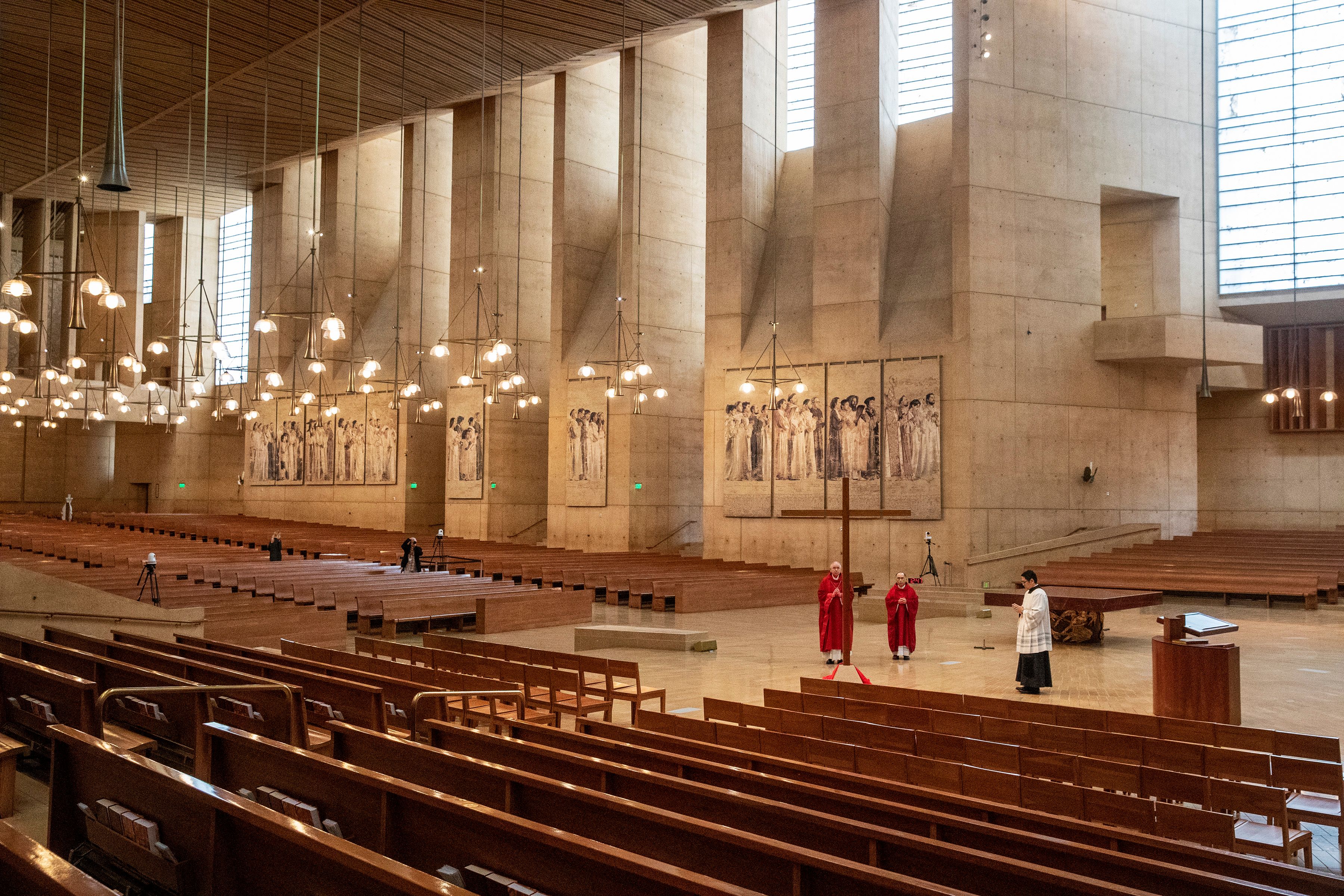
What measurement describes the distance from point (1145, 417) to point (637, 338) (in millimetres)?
11655

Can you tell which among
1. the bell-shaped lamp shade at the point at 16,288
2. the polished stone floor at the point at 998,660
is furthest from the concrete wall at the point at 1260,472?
the bell-shaped lamp shade at the point at 16,288

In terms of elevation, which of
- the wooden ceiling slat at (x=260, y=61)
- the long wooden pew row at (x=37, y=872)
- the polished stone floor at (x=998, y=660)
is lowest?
the polished stone floor at (x=998, y=660)

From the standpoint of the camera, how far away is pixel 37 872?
1.67m

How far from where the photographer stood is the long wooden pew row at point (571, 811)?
2.24 m

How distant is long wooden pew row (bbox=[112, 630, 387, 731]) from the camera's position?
5066 mm

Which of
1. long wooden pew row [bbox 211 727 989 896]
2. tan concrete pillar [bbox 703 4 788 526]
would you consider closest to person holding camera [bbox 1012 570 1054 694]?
long wooden pew row [bbox 211 727 989 896]

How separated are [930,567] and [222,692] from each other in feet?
55.3

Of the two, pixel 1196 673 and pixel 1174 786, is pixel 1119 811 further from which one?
pixel 1196 673

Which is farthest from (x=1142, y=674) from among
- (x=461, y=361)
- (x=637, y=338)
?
(x=461, y=361)

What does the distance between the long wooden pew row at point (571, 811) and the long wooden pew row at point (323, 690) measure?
1.51 m

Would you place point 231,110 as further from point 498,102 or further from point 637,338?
point 637,338

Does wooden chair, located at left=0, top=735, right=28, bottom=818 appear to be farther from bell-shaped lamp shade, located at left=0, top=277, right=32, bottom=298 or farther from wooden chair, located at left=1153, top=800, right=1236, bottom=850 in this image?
bell-shaped lamp shade, located at left=0, top=277, right=32, bottom=298

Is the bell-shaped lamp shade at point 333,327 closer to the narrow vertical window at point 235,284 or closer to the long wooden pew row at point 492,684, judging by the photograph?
the long wooden pew row at point 492,684

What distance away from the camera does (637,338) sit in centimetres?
2344
